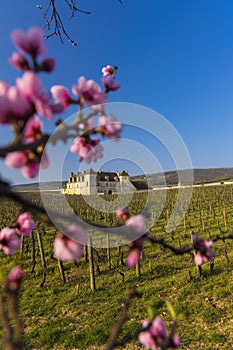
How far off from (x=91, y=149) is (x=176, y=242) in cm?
1268

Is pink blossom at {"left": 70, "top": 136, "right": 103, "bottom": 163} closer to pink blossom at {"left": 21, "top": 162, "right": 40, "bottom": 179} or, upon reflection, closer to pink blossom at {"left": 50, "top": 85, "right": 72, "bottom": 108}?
pink blossom at {"left": 50, "top": 85, "right": 72, "bottom": 108}

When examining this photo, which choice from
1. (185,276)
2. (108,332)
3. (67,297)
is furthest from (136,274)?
(108,332)

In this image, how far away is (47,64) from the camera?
34.0 inches

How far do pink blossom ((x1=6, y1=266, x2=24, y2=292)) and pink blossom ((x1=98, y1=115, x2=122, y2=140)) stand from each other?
64cm

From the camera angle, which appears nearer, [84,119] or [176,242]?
[84,119]

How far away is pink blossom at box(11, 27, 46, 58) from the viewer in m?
0.85

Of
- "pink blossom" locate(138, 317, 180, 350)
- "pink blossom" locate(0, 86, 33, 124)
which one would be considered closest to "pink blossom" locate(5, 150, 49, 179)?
"pink blossom" locate(0, 86, 33, 124)

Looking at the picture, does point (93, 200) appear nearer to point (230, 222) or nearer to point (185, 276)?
point (230, 222)

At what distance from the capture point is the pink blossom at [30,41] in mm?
851

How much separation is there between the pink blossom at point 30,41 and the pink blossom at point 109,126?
0.34 m

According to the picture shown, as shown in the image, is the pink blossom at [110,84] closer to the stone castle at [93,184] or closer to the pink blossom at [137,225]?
the pink blossom at [137,225]

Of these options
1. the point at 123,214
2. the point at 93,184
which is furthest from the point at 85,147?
the point at 93,184

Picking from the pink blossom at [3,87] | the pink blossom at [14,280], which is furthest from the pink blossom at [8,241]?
the pink blossom at [3,87]

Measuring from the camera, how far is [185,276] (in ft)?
29.6
